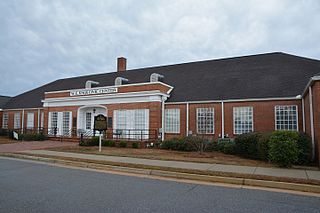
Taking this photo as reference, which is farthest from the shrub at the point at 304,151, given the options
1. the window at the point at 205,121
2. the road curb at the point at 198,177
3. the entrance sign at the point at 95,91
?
the entrance sign at the point at 95,91

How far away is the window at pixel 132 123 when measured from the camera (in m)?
21.2

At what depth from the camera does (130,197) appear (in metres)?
6.57

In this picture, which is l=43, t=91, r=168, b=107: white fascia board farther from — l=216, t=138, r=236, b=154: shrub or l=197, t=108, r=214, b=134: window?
l=216, t=138, r=236, b=154: shrub

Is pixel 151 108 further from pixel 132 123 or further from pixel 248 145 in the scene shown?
pixel 248 145

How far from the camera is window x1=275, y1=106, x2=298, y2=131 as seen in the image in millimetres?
17500

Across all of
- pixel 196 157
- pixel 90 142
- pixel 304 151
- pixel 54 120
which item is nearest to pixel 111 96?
pixel 90 142

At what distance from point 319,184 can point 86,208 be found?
20.6ft

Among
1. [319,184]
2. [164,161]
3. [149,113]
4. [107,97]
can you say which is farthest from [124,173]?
[107,97]

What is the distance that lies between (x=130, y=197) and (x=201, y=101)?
14564 millimetres

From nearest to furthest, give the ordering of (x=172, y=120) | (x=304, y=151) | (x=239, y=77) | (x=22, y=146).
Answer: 1. (x=304, y=151)
2. (x=22, y=146)
3. (x=172, y=120)
4. (x=239, y=77)

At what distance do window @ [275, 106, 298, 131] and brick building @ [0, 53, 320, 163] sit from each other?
0.06m

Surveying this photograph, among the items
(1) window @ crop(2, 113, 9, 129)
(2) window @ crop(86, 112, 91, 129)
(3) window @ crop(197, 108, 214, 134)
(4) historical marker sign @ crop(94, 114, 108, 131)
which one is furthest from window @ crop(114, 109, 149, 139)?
(1) window @ crop(2, 113, 9, 129)

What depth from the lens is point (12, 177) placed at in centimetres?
898

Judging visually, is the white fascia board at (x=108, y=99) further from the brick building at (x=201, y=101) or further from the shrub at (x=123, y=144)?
the shrub at (x=123, y=144)
